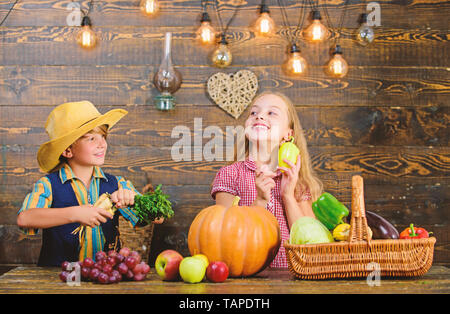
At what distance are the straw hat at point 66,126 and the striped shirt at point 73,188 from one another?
95mm

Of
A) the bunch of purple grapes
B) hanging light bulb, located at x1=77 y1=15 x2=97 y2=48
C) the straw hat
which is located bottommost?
the bunch of purple grapes

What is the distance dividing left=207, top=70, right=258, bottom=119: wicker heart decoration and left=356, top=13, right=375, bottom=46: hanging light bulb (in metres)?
0.77

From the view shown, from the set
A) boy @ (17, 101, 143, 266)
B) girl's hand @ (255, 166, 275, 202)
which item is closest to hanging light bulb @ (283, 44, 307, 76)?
girl's hand @ (255, 166, 275, 202)

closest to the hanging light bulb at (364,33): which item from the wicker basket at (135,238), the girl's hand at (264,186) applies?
the girl's hand at (264,186)

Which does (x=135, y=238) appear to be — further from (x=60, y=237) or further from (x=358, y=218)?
(x=358, y=218)

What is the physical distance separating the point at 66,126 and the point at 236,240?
42.5 inches

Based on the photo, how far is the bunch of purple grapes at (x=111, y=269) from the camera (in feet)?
4.72

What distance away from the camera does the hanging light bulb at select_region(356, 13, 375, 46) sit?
9.85ft

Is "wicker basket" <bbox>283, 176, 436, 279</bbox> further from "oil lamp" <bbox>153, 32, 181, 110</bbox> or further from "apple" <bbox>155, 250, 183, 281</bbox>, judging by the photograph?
"oil lamp" <bbox>153, 32, 181, 110</bbox>

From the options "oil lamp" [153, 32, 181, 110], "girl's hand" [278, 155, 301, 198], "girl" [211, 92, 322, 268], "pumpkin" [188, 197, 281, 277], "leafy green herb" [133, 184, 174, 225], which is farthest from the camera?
"oil lamp" [153, 32, 181, 110]

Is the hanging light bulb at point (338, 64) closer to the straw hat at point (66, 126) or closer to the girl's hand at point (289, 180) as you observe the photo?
the girl's hand at point (289, 180)

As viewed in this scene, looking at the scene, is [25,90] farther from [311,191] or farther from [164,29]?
[311,191]

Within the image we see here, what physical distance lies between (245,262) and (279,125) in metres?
1.00

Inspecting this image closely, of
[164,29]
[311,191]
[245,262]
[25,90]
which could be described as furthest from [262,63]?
[245,262]
